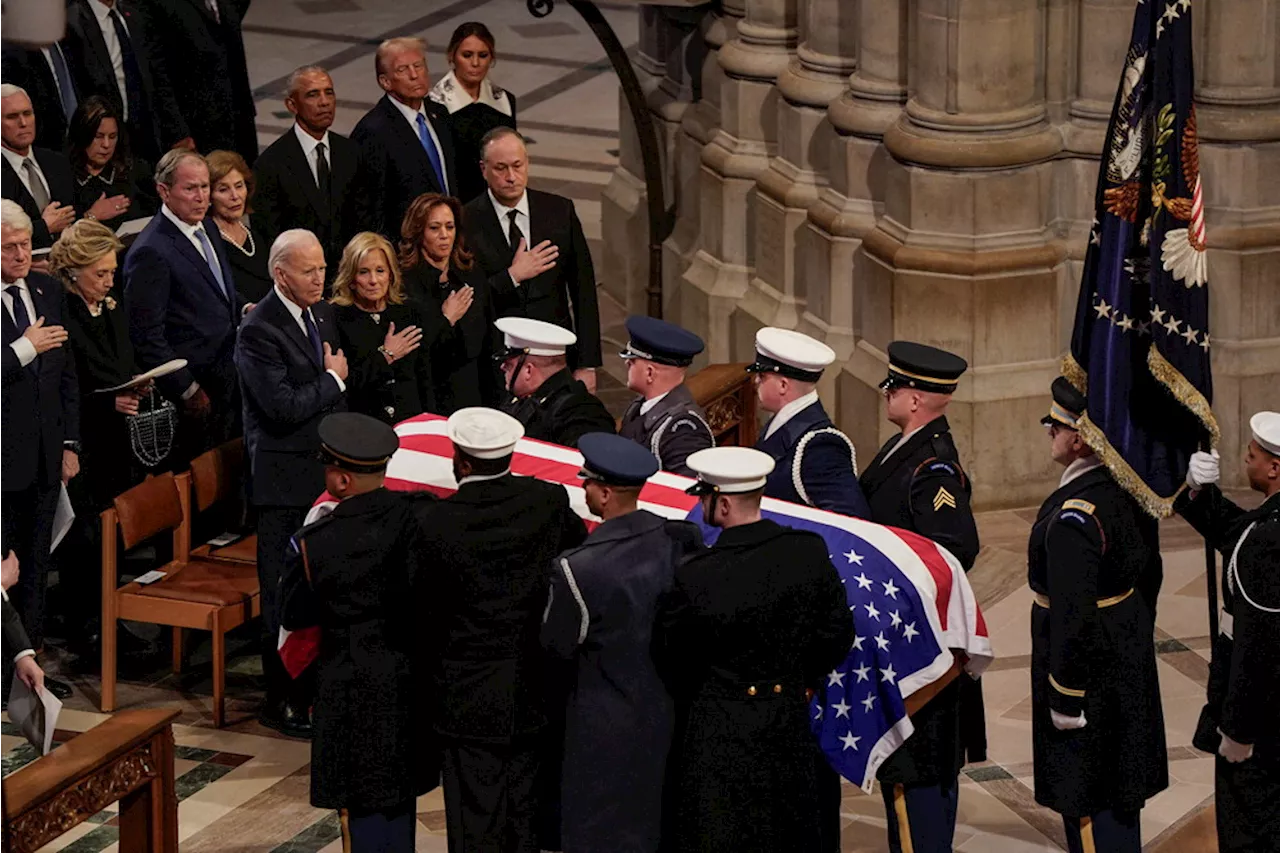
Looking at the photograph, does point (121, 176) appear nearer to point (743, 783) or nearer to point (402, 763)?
point (402, 763)

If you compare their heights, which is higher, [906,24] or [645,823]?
[906,24]

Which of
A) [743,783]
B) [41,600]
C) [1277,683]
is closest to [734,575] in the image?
[743,783]

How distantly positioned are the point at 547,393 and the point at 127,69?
164 inches

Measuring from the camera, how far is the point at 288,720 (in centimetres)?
768

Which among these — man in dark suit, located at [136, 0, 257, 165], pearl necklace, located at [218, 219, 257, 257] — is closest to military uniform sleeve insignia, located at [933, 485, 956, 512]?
pearl necklace, located at [218, 219, 257, 257]

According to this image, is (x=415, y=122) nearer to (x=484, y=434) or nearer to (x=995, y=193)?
(x=995, y=193)

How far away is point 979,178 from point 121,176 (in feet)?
10.7

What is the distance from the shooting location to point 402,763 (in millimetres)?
6215

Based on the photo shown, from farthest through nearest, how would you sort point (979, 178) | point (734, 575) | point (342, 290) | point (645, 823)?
point (979, 178) → point (342, 290) → point (645, 823) → point (734, 575)

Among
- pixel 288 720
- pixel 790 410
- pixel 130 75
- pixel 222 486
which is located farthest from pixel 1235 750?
pixel 130 75

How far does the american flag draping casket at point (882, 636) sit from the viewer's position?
6.11m

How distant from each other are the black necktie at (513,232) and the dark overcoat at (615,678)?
288cm

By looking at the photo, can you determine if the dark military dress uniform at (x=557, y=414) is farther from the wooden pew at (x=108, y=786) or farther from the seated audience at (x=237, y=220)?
the seated audience at (x=237, y=220)

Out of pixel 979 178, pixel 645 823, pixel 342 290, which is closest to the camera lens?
pixel 645 823
